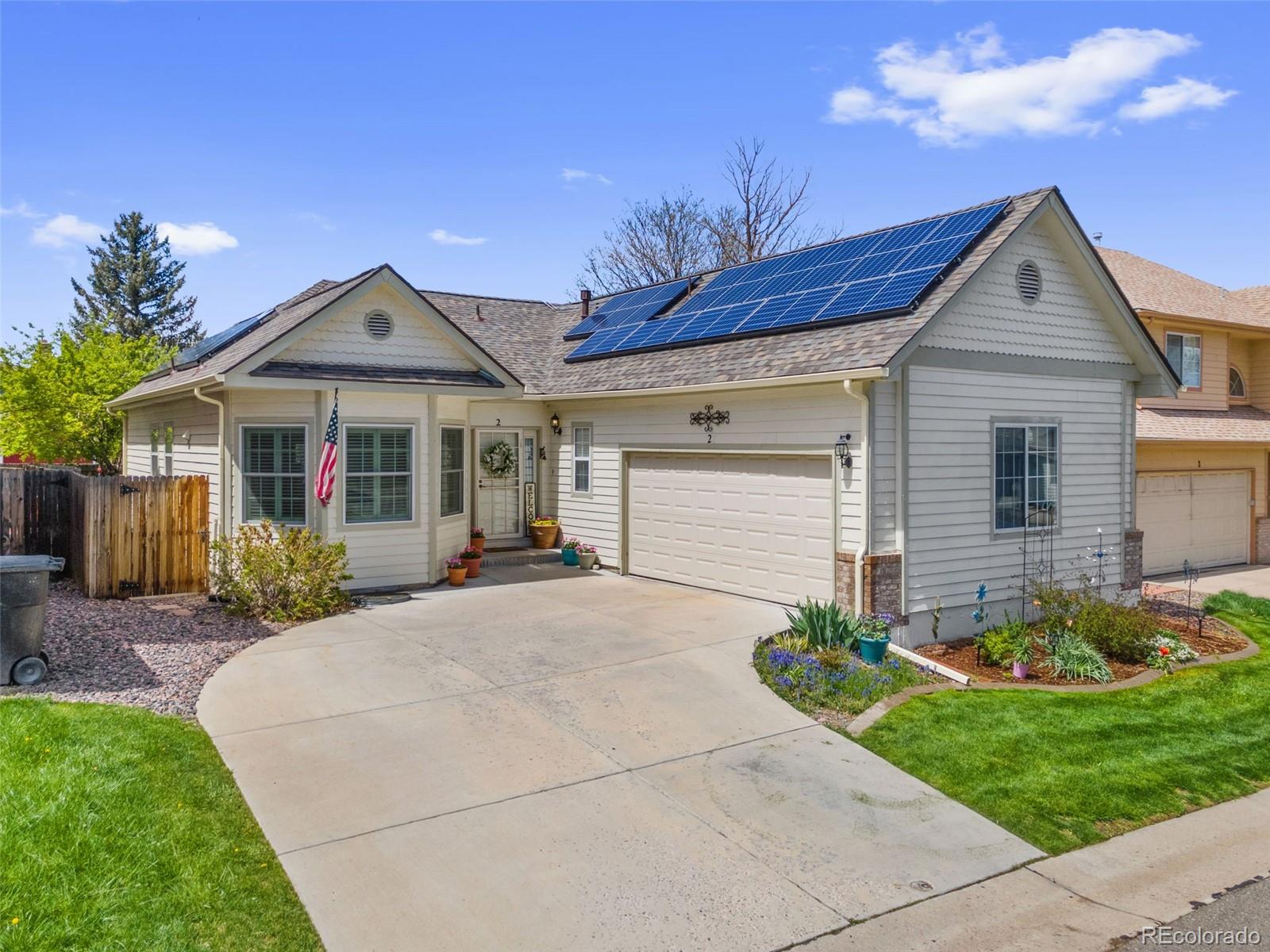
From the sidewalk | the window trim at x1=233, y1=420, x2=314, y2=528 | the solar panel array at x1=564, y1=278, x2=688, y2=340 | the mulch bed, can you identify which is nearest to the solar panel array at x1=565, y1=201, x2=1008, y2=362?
the solar panel array at x1=564, y1=278, x2=688, y2=340

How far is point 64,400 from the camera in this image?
2284 centimetres

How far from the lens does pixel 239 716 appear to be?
718cm

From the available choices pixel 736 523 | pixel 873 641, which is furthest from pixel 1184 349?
pixel 873 641

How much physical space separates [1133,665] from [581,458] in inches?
360

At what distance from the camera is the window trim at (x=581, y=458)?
1507cm

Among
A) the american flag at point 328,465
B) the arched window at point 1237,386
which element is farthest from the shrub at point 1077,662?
the arched window at point 1237,386

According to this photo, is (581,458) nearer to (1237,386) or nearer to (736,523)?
(736,523)

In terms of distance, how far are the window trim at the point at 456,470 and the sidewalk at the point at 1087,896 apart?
32.7 ft

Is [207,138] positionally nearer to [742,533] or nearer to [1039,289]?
[742,533]

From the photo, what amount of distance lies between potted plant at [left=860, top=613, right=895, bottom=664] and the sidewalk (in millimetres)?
3395

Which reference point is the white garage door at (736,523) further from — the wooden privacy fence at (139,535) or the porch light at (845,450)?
the wooden privacy fence at (139,535)

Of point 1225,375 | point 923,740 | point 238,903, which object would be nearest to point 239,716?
point 238,903

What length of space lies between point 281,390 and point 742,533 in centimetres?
697

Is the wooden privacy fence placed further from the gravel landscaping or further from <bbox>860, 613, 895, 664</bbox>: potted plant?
<bbox>860, 613, 895, 664</bbox>: potted plant
